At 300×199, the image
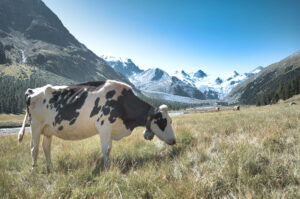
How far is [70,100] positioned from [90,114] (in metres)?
0.83

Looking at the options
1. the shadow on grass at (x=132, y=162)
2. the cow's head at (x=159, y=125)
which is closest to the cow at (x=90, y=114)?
the cow's head at (x=159, y=125)

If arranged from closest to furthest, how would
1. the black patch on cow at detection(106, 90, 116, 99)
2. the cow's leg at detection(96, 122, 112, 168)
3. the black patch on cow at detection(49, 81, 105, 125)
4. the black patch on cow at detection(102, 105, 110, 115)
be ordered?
the cow's leg at detection(96, 122, 112, 168)
the black patch on cow at detection(102, 105, 110, 115)
the black patch on cow at detection(49, 81, 105, 125)
the black patch on cow at detection(106, 90, 116, 99)

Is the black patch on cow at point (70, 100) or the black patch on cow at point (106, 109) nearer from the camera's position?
the black patch on cow at point (106, 109)

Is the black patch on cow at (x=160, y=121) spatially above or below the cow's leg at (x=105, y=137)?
above

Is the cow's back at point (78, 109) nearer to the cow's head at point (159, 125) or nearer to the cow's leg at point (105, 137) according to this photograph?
the cow's leg at point (105, 137)

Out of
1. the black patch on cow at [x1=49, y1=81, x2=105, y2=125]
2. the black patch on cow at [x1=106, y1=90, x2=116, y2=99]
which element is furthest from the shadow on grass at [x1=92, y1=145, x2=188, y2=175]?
the black patch on cow at [x1=106, y1=90, x2=116, y2=99]

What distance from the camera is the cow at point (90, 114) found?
4203 mm

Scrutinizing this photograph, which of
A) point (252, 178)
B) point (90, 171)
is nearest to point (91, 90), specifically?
point (90, 171)

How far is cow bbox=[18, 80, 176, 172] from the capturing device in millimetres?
4203

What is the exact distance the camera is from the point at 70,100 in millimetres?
4473

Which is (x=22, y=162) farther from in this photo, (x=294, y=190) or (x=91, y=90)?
(x=294, y=190)

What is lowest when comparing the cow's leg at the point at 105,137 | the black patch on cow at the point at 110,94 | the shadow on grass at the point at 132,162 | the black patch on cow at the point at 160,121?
the shadow on grass at the point at 132,162

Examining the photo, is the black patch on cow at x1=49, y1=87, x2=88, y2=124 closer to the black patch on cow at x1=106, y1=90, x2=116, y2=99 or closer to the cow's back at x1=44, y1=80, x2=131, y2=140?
the cow's back at x1=44, y1=80, x2=131, y2=140

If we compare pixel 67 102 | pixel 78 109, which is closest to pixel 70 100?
pixel 67 102
